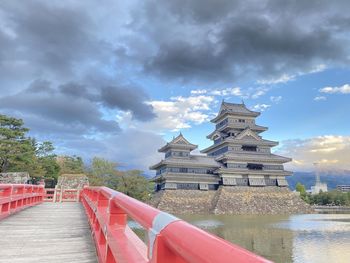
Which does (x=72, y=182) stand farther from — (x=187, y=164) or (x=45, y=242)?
(x=187, y=164)

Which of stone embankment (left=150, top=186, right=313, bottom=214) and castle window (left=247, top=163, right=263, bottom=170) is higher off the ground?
castle window (left=247, top=163, right=263, bottom=170)

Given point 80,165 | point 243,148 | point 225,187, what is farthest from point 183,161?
point 80,165

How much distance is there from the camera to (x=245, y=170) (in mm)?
39188

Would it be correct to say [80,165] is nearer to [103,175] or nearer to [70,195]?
[103,175]

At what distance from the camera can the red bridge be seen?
773mm

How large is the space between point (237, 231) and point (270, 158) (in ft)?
72.0

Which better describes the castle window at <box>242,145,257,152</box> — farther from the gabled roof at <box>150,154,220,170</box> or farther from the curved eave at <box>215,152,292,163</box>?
the gabled roof at <box>150,154,220,170</box>

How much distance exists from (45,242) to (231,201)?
34.5 metres

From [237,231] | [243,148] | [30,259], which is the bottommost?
[237,231]

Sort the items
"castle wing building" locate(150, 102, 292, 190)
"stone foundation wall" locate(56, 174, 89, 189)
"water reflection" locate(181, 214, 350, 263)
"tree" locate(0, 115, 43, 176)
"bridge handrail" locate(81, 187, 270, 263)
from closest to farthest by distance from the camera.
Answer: "bridge handrail" locate(81, 187, 270, 263)
"water reflection" locate(181, 214, 350, 263)
"stone foundation wall" locate(56, 174, 89, 189)
"tree" locate(0, 115, 43, 176)
"castle wing building" locate(150, 102, 292, 190)

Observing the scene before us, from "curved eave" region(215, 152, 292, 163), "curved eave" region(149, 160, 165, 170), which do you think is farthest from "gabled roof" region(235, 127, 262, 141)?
"curved eave" region(149, 160, 165, 170)

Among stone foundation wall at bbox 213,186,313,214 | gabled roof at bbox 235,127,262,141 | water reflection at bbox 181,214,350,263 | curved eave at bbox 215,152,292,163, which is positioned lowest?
water reflection at bbox 181,214,350,263

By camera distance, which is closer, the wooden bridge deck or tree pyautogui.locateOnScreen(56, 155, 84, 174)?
the wooden bridge deck

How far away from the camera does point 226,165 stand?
39.4 meters
